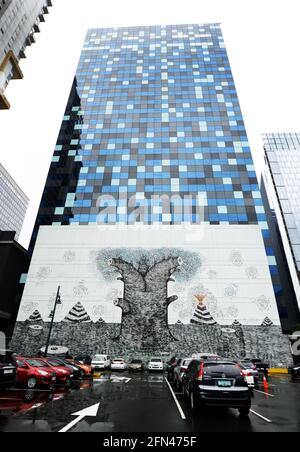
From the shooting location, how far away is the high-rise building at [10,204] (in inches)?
4680

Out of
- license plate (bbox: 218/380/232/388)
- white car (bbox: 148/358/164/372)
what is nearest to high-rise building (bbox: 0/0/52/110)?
license plate (bbox: 218/380/232/388)

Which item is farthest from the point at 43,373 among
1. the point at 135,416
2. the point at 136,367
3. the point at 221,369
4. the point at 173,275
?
the point at 173,275

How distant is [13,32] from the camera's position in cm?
3306

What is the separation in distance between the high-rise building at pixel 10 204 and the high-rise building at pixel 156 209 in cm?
7668

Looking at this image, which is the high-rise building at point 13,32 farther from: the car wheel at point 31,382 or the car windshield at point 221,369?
the car windshield at point 221,369

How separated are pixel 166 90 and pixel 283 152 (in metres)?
48.2

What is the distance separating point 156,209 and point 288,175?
54.9m

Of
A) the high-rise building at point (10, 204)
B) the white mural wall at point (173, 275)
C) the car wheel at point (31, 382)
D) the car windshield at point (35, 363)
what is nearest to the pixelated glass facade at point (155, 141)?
the white mural wall at point (173, 275)

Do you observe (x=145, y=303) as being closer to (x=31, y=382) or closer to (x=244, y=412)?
(x=31, y=382)

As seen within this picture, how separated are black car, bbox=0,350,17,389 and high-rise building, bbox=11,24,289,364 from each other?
25.0 metres

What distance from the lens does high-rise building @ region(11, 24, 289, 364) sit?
114 ft

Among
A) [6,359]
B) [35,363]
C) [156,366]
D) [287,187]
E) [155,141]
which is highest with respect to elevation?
[287,187]

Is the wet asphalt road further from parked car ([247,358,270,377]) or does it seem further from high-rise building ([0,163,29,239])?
high-rise building ([0,163,29,239])

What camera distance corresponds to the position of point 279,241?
245 ft
